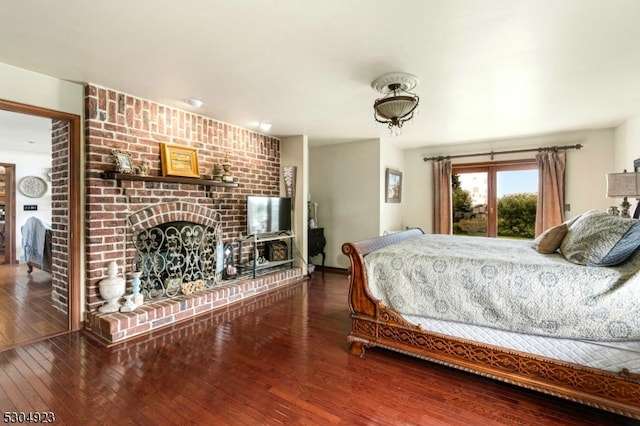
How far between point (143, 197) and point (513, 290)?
348 centimetres

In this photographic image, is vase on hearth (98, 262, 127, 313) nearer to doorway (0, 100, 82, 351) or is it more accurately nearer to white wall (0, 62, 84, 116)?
doorway (0, 100, 82, 351)

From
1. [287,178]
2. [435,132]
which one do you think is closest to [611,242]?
[435,132]

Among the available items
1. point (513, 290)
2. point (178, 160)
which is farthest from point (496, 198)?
point (178, 160)

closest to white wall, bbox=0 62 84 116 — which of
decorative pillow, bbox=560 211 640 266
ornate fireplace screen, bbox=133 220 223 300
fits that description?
ornate fireplace screen, bbox=133 220 223 300

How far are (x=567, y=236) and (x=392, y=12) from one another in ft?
7.06

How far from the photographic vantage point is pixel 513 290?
191cm

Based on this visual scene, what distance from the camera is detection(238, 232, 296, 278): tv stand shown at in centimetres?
421

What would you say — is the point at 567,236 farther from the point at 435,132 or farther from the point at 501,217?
the point at 501,217

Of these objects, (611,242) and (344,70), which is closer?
(611,242)

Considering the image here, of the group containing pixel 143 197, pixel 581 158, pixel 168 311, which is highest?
pixel 581 158

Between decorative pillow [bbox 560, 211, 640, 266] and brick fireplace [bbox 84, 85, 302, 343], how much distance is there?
11.1ft

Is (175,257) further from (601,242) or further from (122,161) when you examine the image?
(601,242)

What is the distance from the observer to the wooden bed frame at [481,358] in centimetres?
164

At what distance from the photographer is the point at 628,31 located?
1.94 meters
